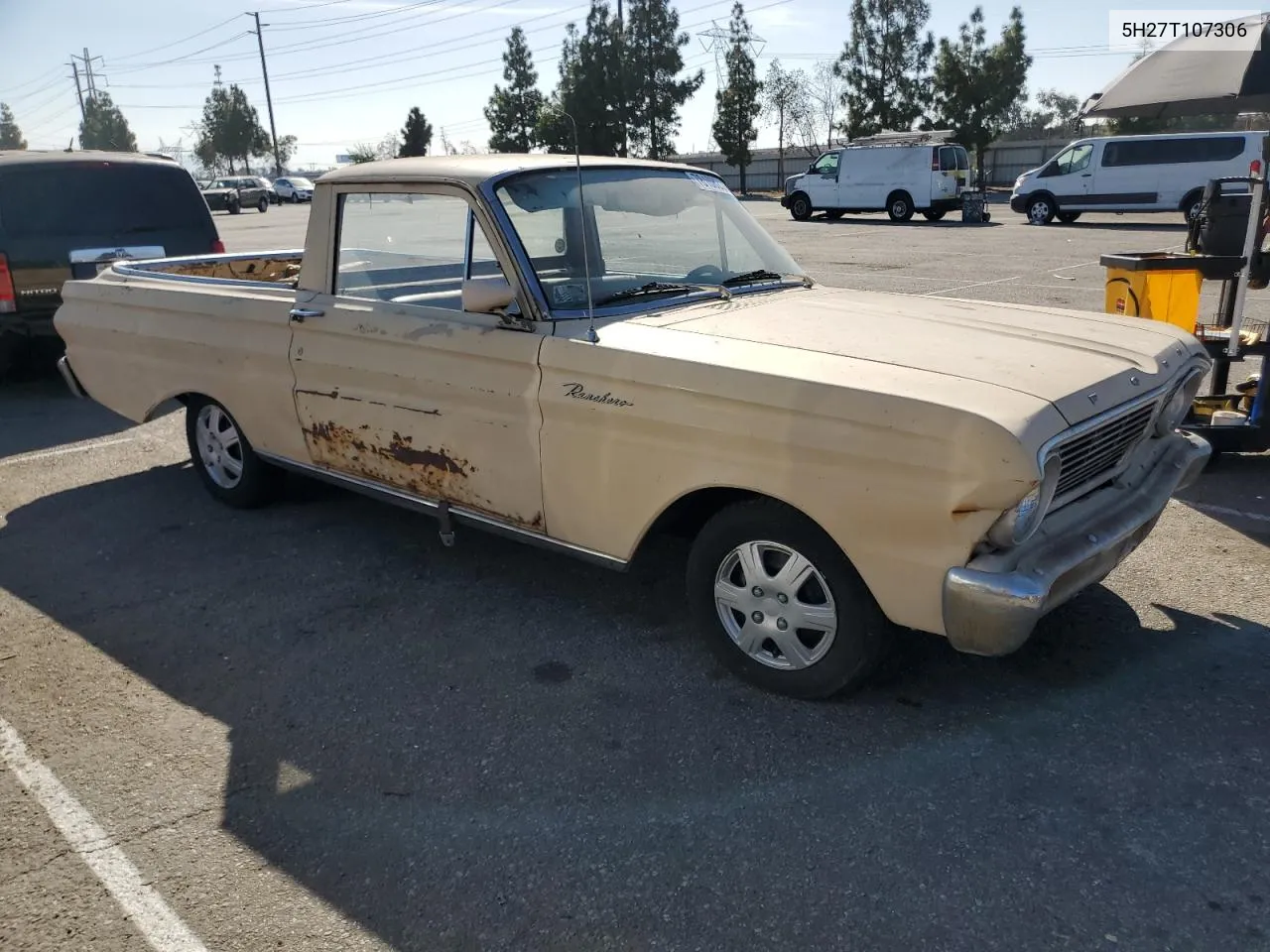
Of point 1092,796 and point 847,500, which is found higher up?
point 847,500

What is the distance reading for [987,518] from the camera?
9.37ft

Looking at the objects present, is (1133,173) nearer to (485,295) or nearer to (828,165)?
(828,165)

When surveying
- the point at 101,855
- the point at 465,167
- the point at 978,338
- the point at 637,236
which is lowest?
the point at 101,855

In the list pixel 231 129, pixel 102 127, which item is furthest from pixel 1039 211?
pixel 102 127

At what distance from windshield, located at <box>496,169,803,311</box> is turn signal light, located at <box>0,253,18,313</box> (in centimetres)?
590

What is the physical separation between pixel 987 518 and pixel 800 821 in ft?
3.31

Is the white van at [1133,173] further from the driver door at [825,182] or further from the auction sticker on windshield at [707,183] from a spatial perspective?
the auction sticker on windshield at [707,183]

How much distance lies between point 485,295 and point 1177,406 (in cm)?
264

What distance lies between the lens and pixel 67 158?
27.5 feet

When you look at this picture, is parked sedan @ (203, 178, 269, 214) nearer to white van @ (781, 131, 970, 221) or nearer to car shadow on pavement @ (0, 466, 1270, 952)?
white van @ (781, 131, 970, 221)

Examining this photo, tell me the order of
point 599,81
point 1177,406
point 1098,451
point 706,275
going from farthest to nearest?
1. point 599,81
2. point 706,275
3. point 1177,406
4. point 1098,451

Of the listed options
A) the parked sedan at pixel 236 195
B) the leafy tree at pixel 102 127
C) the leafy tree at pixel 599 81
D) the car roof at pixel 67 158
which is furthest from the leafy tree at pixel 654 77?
the leafy tree at pixel 102 127

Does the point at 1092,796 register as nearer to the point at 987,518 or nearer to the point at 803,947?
the point at 987,518

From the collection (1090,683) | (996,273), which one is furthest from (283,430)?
(996,273)
